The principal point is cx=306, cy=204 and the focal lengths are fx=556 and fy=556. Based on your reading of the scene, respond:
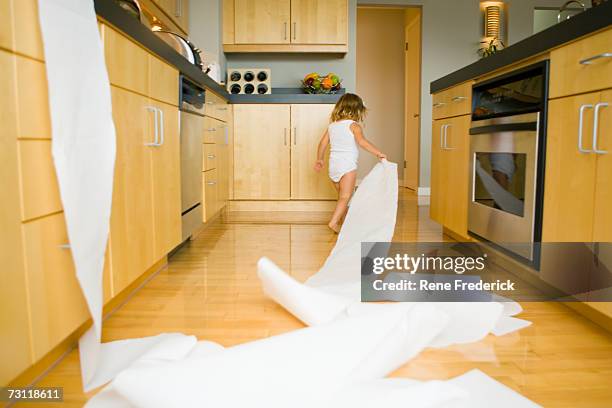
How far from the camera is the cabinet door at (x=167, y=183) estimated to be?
236 cm

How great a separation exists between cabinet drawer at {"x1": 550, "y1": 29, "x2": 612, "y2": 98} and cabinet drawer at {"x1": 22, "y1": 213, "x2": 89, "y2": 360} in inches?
64.0

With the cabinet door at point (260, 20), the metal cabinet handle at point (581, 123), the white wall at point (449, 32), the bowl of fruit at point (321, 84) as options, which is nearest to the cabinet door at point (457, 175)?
the metal cabinet handle at point (581, 123)

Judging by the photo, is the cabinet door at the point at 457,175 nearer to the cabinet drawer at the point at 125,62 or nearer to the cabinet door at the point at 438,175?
the cabinet door at the point at 438,175

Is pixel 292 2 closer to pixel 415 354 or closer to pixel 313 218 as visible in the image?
pixel 313 218

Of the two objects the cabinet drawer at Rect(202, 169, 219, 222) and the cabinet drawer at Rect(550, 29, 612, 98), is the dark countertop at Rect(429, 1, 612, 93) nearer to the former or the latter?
the cabinet drawer at Rect(550, 29, 612, 98)

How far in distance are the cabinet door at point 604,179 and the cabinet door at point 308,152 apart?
10.9 feet

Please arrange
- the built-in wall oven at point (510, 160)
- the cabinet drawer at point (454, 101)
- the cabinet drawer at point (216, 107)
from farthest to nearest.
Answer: the cabinet drawer at point (216, 107) → the cabinet drawer at point (454, 101) → the built-in wall oven at point (510, 160)

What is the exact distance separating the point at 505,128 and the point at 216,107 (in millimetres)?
2289

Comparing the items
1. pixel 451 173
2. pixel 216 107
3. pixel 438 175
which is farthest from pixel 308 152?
pixel 451 173

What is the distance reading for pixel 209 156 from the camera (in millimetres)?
3764

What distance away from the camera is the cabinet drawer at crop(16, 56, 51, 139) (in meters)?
1.21

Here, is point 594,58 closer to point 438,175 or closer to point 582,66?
point 582,66

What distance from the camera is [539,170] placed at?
2.16 metres

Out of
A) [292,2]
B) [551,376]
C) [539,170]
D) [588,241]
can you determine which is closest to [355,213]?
[539,170]
